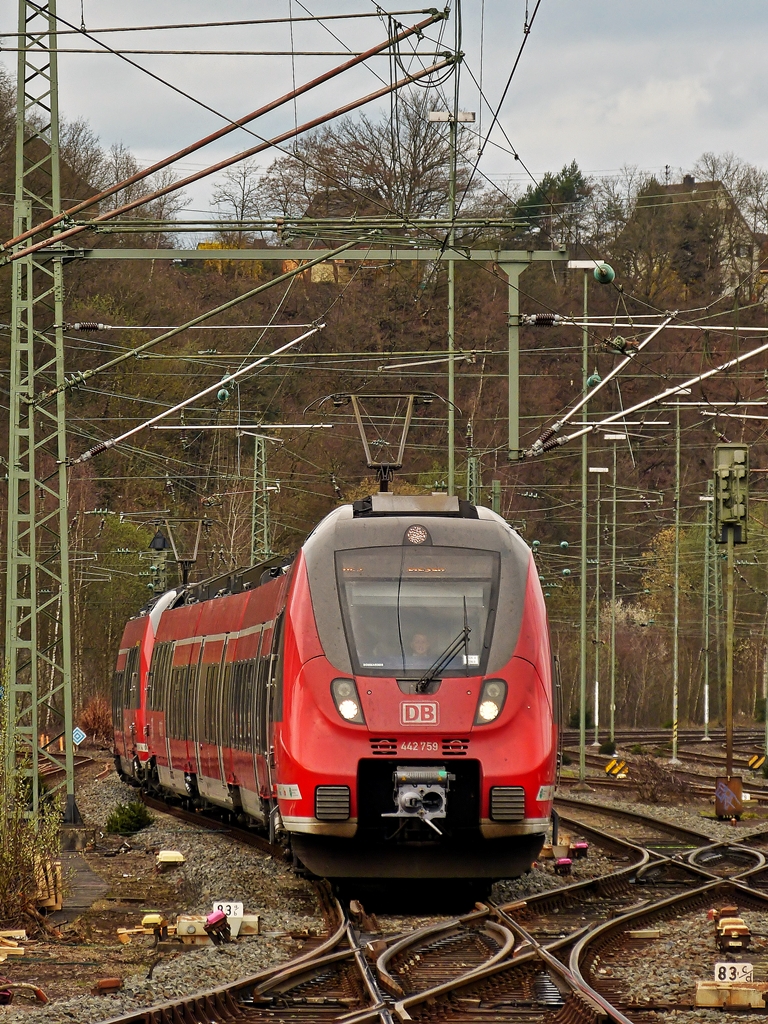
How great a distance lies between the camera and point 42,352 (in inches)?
1889

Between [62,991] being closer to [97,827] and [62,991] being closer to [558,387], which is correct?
[97,827]

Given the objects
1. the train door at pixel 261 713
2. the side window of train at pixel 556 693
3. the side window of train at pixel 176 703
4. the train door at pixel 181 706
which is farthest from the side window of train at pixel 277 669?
the side window of train at pixel 176 703

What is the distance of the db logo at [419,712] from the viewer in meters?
12.8

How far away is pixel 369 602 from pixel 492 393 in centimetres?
4374

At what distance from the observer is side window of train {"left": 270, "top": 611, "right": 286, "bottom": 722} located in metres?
13.7

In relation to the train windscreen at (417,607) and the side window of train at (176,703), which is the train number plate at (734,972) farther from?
the side window of train at (176,703)

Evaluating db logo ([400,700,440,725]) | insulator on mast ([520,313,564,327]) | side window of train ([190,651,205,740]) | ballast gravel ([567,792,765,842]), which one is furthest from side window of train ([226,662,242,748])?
ballast gravel ([567,792,765,842])

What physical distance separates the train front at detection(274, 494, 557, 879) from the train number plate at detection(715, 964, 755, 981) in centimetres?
293

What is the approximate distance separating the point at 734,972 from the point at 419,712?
350cm

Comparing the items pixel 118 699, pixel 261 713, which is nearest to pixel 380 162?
pixel 118 699

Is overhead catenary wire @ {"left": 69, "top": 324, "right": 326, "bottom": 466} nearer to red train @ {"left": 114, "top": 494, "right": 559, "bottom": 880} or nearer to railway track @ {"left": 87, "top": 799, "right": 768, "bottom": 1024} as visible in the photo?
red train @ {"left": 114, "top": 494, "right": 559, "bottom": 880}

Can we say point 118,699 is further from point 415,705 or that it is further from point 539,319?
point 415,705

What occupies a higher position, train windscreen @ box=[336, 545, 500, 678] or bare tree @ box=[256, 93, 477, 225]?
bare tree @ box=[256, 93, 477, 225]

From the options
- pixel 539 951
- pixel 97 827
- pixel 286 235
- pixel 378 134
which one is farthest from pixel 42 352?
pixel 539 951
